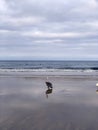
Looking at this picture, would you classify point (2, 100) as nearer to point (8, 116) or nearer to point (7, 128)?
point (8, 116)

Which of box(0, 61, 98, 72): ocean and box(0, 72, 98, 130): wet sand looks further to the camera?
box(0, 61, 98, 72): ocean

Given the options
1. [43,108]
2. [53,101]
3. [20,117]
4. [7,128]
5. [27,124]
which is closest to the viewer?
[7,128]

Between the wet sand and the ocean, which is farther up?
the wet sand

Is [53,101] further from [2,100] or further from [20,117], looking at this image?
[20,117]

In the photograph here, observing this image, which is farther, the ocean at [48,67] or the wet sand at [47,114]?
the ocean at [48,67]

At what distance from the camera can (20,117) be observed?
377 inches

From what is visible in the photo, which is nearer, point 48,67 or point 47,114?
point 47,114

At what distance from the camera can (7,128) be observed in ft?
26.3

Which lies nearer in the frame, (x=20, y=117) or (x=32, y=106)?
(x=20, y=117)

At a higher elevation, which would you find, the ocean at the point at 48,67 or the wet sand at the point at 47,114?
the wet sand at the point at 47,114

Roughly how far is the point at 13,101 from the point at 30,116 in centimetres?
373

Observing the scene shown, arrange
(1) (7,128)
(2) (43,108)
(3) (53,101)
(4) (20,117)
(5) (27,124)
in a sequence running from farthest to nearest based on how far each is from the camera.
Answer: (3) (53,101)
(2) (43,108)
(4) (20,117)
(5) (27,124)
(1) (7,128)

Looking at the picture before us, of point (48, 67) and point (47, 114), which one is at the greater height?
point (47, 114)

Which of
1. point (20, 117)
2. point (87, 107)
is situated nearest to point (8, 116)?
point (20, 117)
